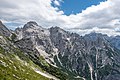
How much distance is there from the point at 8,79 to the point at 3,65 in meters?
35.4

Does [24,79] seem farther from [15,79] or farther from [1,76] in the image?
[1,76]

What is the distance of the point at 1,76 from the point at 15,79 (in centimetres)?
1742

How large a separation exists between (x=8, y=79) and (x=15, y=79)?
567 inches

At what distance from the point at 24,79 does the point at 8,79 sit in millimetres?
36471

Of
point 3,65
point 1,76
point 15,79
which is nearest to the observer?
point 1,76

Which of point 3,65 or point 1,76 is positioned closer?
point 1,76

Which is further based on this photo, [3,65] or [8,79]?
[3,65]

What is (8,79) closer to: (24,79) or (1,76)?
(1,76)

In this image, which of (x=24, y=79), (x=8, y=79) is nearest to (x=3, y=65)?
(x=24, y=79)

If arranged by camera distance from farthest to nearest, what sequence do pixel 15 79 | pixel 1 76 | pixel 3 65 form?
pixel 3 65, pixel 15 79, pixel 1 76

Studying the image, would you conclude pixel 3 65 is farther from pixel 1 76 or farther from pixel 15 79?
pixel 1 76

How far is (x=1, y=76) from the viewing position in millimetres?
146375

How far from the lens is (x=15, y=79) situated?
162 m

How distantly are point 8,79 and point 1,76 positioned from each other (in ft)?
15.3
